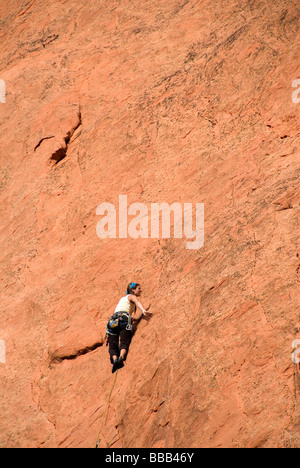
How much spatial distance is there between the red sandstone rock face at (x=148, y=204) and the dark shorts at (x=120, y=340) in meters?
0.21

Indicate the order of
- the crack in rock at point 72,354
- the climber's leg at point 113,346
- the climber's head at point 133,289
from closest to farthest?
the climber's leg at point 113,346, the climber's head at point 133,289, the crack in rock at point 72,354

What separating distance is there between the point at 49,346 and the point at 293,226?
561 cm

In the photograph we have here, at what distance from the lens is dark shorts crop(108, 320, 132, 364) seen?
450 inches

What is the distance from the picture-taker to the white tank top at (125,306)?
11.6 m

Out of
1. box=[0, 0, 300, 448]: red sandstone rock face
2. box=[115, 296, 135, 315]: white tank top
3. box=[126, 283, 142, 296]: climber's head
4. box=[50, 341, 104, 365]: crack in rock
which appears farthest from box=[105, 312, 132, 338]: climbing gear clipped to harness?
box=[50, 341, 104, 365]: crack in rock

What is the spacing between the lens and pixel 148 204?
1325 cm

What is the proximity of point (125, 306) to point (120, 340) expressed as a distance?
26.6 inches

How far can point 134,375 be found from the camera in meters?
11.1

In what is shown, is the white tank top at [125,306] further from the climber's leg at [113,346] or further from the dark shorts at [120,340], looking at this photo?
the climber's leg at [113,346]

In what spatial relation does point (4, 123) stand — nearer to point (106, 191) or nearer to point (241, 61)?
point (106, 191)

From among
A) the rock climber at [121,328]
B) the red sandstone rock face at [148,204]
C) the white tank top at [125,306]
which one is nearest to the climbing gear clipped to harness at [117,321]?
the rock climber at [121,328]

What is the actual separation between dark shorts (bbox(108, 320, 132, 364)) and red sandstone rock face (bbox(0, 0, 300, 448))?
0.69ft

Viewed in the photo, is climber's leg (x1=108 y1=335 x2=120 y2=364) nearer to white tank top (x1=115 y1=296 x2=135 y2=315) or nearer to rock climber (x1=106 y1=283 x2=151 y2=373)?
rock climber (x1=106 y1=283 x2=151 y2=373)

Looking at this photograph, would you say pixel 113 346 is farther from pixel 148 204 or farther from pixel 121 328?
pixel 148 204
